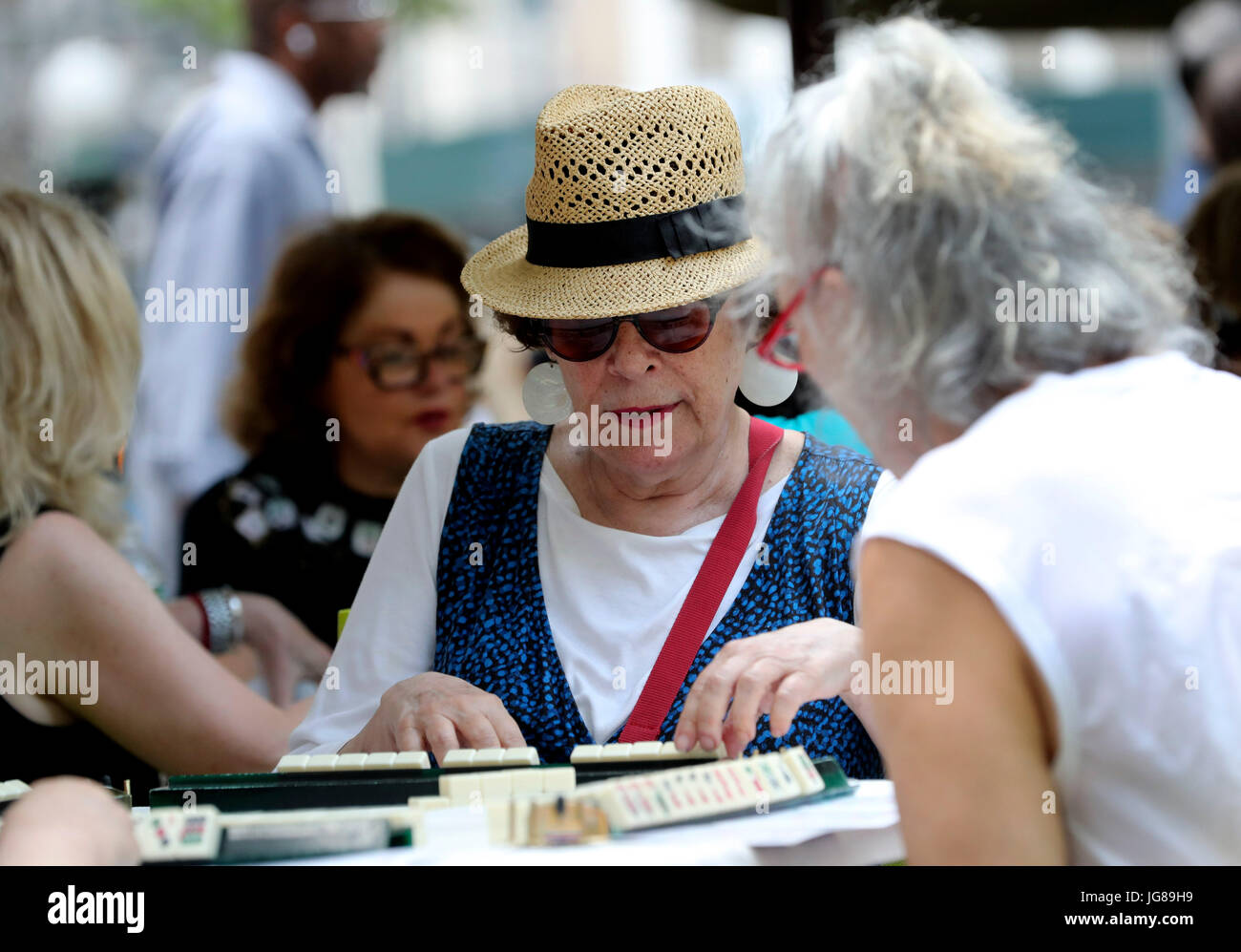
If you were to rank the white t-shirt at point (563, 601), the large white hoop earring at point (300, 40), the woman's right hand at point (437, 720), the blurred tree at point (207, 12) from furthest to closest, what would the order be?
1. the blurred tree at point (207, 12)
2. the large white hoop earring at point (300, 40)
3. the white t-shirt at point (563, 601)
4. the woman's right hand at point (437, 720)

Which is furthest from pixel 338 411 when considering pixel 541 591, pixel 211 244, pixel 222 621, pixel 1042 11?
pixel 1042 11

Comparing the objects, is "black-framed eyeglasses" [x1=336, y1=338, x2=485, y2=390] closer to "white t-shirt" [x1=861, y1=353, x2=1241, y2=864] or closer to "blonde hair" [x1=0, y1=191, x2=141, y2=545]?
"blonde hair" [x1=0, y1=191, x2=141, y2=545]

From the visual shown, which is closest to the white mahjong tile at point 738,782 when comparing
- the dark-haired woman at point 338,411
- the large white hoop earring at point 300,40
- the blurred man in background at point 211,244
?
the dark-haired woman at point 338,411

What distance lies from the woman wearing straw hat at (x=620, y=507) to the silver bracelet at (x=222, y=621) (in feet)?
2.35

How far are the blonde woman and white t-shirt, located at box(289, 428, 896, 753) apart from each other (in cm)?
29

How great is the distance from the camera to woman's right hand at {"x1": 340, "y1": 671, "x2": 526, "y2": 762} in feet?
6.75

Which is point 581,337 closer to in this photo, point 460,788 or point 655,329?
point 655,329

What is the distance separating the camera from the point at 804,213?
1.59 m

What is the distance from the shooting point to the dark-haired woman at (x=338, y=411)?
11.6ft

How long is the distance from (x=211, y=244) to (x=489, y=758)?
2.90 m

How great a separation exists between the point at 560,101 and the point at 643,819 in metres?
1.31

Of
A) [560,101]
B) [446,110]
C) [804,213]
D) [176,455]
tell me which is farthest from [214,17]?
[804,213]

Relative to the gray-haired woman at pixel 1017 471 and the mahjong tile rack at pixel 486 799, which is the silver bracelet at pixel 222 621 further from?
the gray-haired woman at pixel 1017 471
